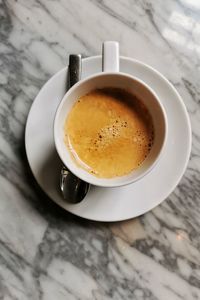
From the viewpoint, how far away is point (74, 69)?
3.42 ft

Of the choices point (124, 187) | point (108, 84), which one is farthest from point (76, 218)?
point (108, 84)

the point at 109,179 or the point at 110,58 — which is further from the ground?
the point at 110,58

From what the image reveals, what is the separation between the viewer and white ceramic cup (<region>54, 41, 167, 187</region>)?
0.97m

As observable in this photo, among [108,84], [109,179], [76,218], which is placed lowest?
[76,218]

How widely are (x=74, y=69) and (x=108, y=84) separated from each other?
8cm

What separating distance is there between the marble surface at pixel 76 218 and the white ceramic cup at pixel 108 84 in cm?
12

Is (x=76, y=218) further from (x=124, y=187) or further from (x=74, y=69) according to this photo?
(x=74, y=69)

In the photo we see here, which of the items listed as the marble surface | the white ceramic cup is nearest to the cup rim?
the white ceramic cup

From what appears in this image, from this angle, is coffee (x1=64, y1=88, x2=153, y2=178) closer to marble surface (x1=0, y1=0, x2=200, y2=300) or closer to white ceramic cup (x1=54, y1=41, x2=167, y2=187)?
white ceramic cup (x1=54, y1=41, x2=167, y2=187)

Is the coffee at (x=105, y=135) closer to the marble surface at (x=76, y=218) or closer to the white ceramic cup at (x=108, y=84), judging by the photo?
the white ceramic cup at (x=108, y=84)

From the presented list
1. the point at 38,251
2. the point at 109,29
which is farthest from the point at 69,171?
the point at 109,29

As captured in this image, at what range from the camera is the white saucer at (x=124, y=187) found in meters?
1.03

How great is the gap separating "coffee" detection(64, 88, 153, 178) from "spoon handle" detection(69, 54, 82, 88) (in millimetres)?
43

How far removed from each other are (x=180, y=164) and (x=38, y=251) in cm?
33
